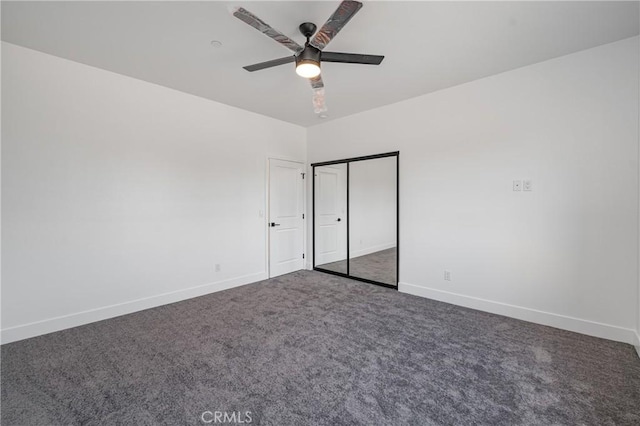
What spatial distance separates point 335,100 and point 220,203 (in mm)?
2315

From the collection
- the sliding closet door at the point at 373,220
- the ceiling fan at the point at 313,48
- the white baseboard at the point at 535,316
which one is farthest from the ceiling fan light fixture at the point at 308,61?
the white baseboard at the point at 535,316

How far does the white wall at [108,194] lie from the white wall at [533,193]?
2802 millimetres

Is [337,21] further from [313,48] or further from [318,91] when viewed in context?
[318,91]

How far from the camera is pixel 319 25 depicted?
2277 mm

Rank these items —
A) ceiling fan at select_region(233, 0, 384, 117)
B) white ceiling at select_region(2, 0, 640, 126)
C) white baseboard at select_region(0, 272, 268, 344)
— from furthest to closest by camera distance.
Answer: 1. white baseboard at select_region(0, 272, 268, 344)
2. white ceiling at select_region(2, 0, 640, 126)
3. ceiling fan at select_region(233, 0, 384, 117)

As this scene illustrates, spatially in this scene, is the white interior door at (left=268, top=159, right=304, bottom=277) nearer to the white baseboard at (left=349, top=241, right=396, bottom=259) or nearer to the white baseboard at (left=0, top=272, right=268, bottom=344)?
the white baseboard at (left=0, top=272, right=268, bottom=344)

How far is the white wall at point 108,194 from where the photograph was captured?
2.62 metres

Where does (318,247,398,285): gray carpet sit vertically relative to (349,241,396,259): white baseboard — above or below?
below

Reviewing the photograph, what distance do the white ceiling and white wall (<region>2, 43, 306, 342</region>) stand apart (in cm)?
38

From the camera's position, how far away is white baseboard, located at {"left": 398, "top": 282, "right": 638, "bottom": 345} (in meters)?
2.55

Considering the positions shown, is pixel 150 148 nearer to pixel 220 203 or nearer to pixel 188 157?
pixel 188 157

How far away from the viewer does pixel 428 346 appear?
A: 2.48 m

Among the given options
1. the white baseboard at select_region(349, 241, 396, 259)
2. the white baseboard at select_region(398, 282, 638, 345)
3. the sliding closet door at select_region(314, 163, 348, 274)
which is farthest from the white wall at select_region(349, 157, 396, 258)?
the white baseboard at select_region(398, 282, 638, 345)

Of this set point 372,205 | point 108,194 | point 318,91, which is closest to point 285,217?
point 372,205
